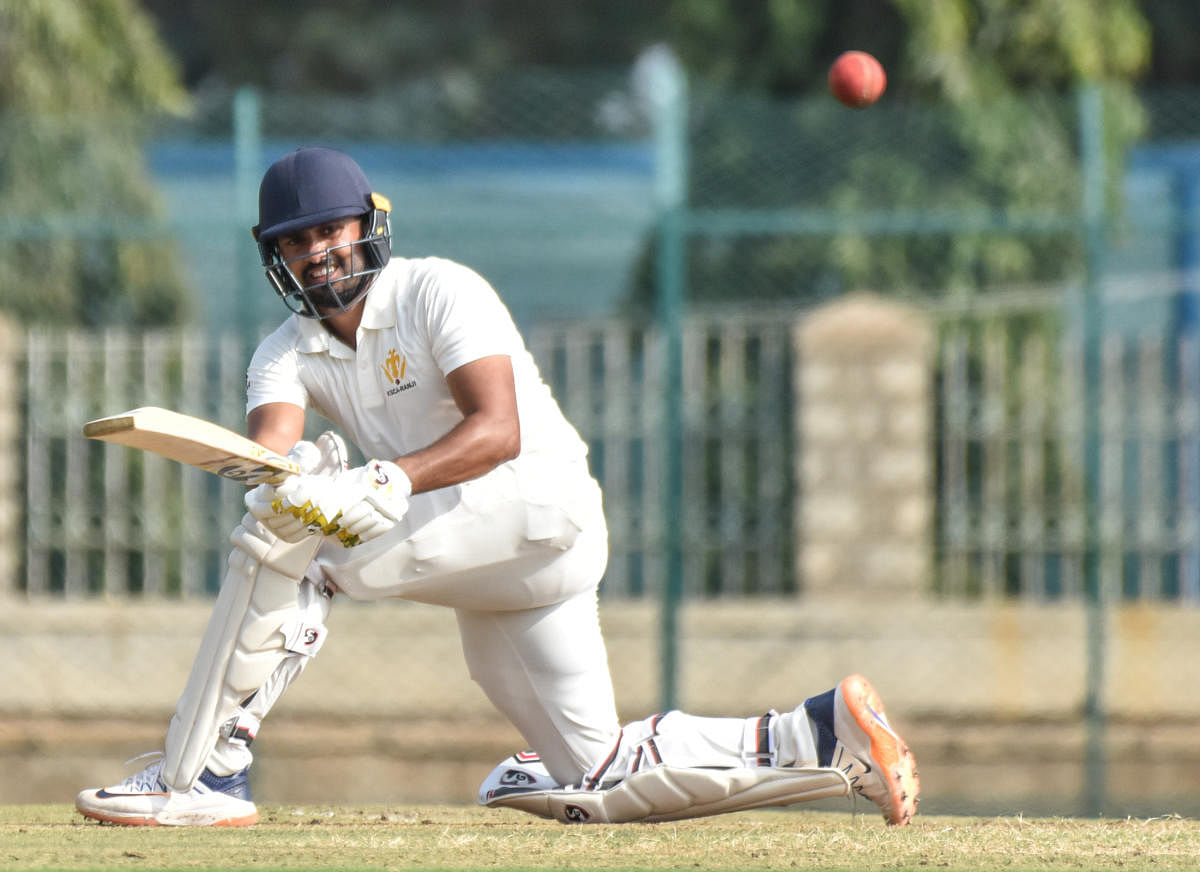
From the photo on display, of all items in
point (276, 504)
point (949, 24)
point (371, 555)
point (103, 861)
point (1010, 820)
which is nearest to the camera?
point (103, 861)

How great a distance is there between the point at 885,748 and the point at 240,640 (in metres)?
1.43

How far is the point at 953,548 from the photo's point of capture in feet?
27.7

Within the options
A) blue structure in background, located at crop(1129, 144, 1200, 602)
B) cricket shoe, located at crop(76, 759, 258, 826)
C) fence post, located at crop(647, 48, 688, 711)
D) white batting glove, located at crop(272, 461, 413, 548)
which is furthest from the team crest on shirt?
blue structure in background, located at crop(1129, 144, 1200, 602)

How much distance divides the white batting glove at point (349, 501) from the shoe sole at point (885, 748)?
109 centimetres

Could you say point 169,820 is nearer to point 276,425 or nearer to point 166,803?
point 166,803

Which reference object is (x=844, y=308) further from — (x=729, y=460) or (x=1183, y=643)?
(x=1183, y=643)

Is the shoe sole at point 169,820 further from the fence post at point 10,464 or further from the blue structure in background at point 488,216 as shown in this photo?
the fence post at point 10,464

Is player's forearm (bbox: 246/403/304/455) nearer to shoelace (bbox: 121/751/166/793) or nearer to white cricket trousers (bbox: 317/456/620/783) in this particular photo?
white cricket trousers (bbox: 317/456/620/783)

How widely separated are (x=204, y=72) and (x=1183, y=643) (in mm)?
13174

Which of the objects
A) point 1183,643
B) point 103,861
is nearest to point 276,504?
point 103,861

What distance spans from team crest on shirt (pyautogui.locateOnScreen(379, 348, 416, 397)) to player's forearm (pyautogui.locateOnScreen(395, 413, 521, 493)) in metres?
0.27

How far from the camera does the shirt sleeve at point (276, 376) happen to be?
4.64 metres

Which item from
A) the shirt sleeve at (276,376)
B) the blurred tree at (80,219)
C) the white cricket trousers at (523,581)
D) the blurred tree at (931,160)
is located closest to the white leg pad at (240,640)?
the white cricket trousers at (523,581)

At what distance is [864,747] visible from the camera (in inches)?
174
